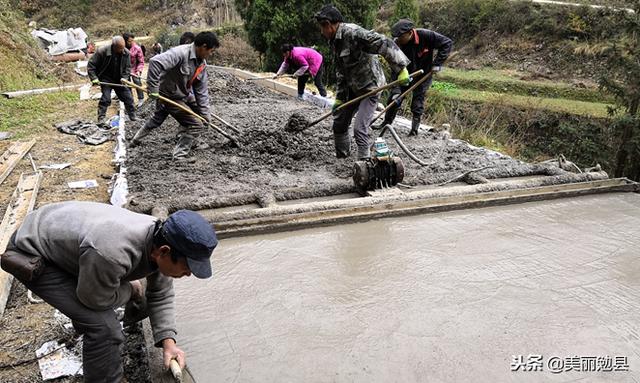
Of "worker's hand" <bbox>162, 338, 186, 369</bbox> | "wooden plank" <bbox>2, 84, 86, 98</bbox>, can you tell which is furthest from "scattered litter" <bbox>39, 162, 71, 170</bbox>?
"wooden plank" <bbox>2, 84, 86, 98</bbox>

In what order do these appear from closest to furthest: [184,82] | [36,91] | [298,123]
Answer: [184,82]
[298,123]
[36,91]

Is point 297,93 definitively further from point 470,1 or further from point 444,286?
point 470,1

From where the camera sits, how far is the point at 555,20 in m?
18.4

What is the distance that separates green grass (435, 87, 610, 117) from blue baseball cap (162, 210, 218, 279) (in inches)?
515

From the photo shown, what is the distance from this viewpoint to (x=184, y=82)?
5.19 metres

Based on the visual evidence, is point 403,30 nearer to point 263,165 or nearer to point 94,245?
point 263,165

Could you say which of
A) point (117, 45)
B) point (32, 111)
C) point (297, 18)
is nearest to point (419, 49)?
point (117, 45)

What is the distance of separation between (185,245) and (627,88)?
356 inches

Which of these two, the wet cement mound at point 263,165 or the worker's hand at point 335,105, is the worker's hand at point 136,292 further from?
the worker's hand at point 335,105

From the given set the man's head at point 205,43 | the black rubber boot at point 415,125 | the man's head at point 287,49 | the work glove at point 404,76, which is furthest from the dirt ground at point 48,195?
the black rubber boot at point 415,125

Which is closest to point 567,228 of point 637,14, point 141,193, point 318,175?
point 318,175

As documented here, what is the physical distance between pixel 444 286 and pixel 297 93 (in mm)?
7309

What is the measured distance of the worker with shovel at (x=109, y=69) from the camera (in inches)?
279

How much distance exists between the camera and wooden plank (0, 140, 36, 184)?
5.21m
